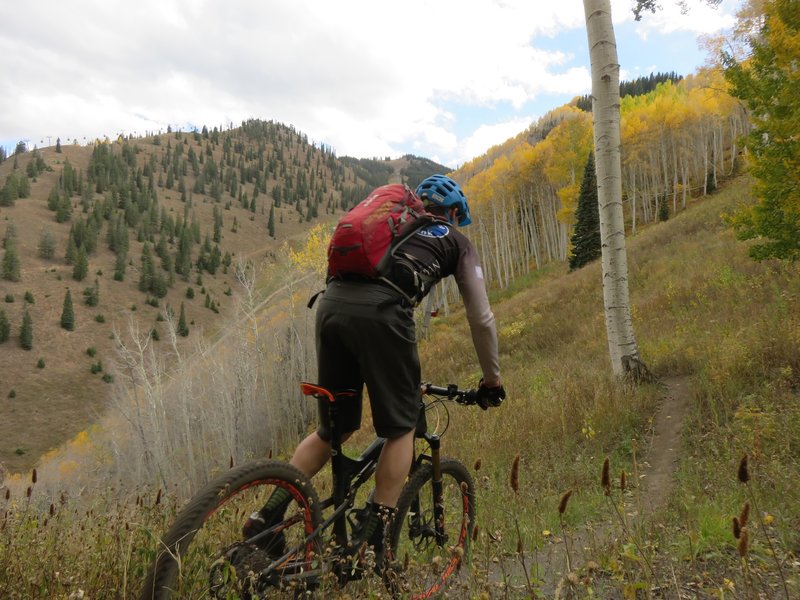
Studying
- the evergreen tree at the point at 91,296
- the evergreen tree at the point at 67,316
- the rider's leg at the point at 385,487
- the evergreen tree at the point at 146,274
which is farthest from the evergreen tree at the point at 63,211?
the rider's leg at the point at 385,487

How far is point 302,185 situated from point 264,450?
563 feet

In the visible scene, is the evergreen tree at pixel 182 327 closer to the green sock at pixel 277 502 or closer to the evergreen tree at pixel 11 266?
the evergreen tree at pixel 11 266

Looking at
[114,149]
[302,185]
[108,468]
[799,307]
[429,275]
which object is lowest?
[108,468]

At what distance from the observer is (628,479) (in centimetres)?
446

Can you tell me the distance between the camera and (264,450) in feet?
99.8

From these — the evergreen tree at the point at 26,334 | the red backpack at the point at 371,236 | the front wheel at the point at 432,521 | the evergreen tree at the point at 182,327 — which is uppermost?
the red backpack at the point at 371,236

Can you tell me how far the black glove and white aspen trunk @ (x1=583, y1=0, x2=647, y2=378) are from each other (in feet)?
13.0

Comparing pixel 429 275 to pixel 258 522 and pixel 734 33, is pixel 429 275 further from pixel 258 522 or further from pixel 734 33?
pixel 734 33

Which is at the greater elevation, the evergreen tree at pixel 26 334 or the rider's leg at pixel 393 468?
the rider's leg at pixel 393 468

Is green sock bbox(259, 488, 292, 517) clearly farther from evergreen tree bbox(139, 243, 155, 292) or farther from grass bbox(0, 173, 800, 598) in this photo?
evergreen tree bbox(139, 243, 155, 292)

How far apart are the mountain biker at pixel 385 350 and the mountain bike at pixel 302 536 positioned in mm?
90

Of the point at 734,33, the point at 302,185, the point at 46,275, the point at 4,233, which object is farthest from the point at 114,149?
the point at 734,33

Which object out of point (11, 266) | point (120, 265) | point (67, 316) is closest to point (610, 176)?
point (67, 316)

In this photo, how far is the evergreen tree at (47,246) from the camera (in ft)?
345
